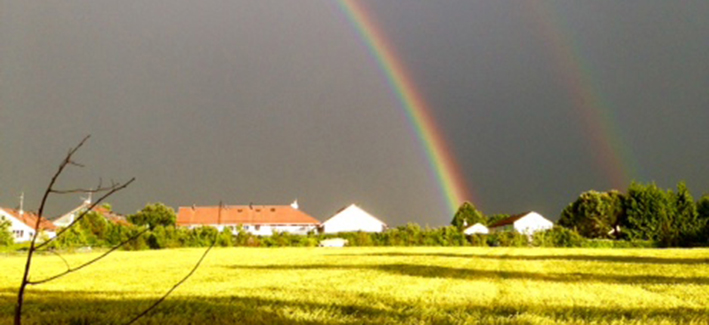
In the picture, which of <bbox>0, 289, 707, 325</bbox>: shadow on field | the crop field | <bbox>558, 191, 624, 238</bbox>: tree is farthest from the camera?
<bbox>558, 191, 624, 238</bbox>: tree

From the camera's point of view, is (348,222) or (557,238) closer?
(557,238)

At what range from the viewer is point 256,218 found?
97.2 meters

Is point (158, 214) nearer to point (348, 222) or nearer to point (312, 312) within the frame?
point (348, 222)

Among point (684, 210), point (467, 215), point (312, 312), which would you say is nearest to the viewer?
point (312, 312)

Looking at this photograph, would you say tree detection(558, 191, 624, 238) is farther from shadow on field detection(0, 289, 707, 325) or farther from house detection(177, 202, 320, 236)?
shadow on field detection(0, 289, 707, 325)

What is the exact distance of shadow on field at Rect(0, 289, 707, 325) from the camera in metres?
6.79

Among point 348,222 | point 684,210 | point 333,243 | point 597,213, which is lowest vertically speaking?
point 333,243

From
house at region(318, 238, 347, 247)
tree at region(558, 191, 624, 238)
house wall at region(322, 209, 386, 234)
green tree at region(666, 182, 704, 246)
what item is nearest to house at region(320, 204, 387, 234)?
house wall at region(322, 209, 386, 234)

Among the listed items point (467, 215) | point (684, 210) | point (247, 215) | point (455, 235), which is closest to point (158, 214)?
point (247, 215)

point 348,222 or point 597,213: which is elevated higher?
point 348,222

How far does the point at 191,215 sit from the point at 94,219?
48.5 metres

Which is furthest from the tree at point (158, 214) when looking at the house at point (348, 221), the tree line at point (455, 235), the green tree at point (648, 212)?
the green tree at point (648, 212)

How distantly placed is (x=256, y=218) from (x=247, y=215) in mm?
1752

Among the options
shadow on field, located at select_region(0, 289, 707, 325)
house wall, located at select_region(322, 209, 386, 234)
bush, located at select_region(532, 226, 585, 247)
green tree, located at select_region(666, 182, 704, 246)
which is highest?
house wall, located at select_region(322, 209, 386, 234)
